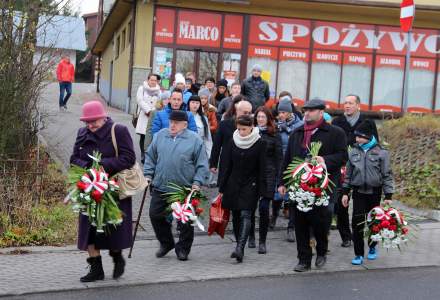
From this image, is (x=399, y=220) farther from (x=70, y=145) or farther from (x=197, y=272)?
(x=70, y=145)

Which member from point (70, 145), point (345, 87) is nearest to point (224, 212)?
point (70, 145)

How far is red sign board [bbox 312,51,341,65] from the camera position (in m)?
24.7

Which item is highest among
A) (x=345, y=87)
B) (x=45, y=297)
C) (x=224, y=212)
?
(x=345, y=87)

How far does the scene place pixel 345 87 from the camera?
82.3 ft

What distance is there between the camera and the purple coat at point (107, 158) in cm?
743

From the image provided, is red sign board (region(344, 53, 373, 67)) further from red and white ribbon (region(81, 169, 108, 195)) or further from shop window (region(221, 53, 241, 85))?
red and white ribbon (region(81, 169, 108, 195))

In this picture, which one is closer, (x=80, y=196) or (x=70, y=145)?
(x=80, y=196)

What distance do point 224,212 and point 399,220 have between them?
83.6 inches

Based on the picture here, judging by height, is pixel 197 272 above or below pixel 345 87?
below

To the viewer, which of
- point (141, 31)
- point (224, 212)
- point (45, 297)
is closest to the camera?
point (45, 297)

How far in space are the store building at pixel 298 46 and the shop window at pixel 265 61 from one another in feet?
0.11

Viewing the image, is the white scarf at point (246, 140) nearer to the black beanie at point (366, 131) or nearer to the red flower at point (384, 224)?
the black beanie at point (366, 131)

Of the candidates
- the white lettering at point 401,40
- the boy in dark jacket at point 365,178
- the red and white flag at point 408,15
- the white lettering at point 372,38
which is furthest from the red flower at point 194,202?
the white lettering at point 401,40

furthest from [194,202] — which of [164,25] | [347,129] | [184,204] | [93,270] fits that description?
[164,25]
